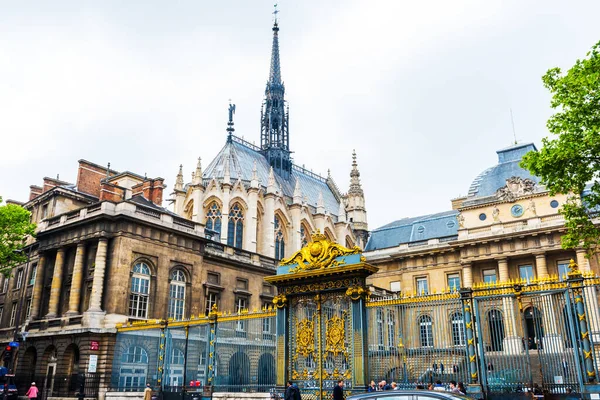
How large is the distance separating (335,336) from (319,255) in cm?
218

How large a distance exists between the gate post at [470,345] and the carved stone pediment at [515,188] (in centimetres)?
2271

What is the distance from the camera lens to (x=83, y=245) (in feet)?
88.8

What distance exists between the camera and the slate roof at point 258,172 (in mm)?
50375

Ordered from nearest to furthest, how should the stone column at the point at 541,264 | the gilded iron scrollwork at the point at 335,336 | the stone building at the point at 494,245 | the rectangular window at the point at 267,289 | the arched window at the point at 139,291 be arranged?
the gilded iron scrollwork at the point at 335,336, the arched window at the point at 139,291, the stone column at the point at 541,264, the stone building at the point at 494,245, the rectangular window at the point at 267,289

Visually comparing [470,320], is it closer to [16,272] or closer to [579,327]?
[579,327]

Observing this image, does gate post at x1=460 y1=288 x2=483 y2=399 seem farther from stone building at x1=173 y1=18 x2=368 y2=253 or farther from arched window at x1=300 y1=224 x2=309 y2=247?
arched window at x1=300 y1=224 x2=309 y2=247

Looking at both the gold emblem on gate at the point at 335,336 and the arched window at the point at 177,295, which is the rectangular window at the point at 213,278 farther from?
the gold emblem on gate at the point at 335,336

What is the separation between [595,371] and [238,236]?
117ft

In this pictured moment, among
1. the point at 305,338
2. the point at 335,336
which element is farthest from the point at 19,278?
the point at 335,336

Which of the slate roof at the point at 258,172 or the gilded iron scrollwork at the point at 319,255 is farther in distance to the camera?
the slate roof at the point at 258,172

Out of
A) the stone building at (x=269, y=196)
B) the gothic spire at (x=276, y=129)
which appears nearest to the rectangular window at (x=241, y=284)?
the stone building at (x=269, y=196)

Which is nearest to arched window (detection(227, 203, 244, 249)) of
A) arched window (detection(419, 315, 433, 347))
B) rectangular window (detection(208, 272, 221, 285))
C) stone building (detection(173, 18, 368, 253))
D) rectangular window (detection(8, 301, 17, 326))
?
stone building (detection(173, 18, 368, 253))

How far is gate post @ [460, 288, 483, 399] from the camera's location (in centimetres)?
1161

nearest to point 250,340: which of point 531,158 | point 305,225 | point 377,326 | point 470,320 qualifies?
point 377,326
